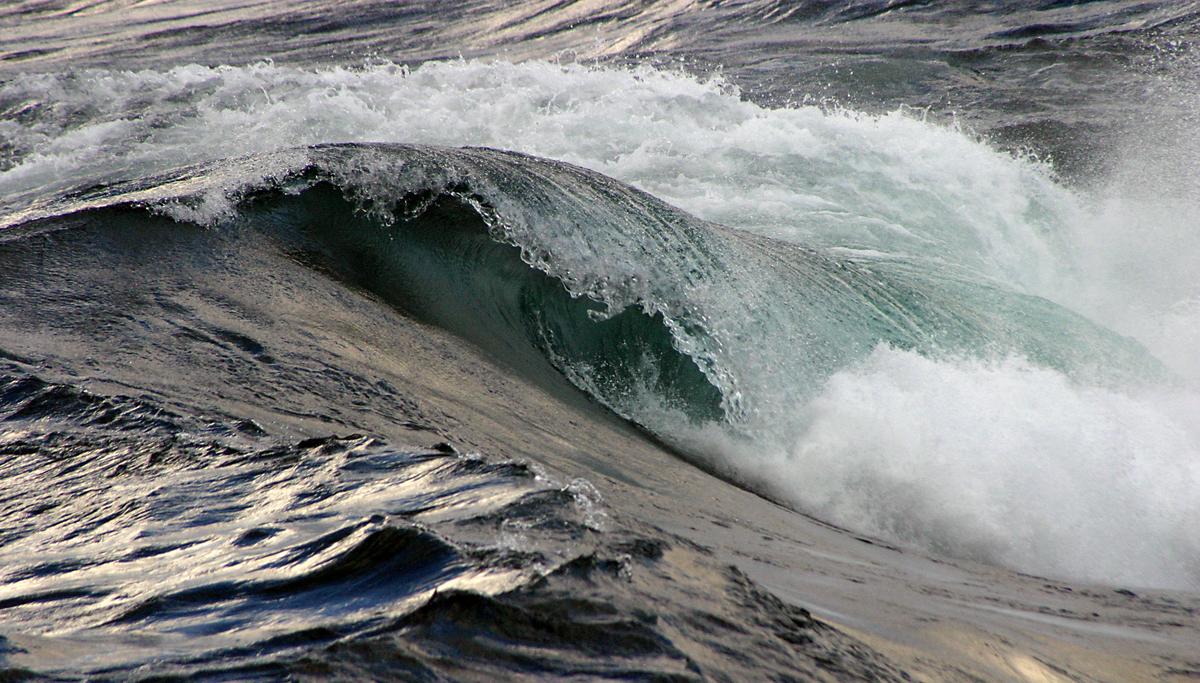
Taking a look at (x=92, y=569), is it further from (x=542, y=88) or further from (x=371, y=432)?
(x=542, y=88)

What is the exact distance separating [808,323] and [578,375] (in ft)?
3.84

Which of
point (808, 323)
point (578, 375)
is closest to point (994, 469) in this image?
point (808, 323)

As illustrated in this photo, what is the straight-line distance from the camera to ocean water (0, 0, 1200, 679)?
156 centimetres

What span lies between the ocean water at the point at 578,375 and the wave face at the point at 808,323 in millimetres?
21

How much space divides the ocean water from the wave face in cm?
2

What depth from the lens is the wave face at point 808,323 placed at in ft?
12.1

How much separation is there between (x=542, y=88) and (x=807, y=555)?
22.8 feet

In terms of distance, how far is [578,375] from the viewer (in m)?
4.12

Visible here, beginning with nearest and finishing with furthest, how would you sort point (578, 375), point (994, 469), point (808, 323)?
point (994, 469), point (578, 375), point (808, 323)

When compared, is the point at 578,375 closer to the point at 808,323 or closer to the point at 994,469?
the point at 808,323

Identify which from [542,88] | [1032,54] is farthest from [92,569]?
[1032,54]

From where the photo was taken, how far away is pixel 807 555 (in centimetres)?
254

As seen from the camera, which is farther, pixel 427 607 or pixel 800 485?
pixel 800 485

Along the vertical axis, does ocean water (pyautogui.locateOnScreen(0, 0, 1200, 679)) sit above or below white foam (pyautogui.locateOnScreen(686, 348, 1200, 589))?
above
